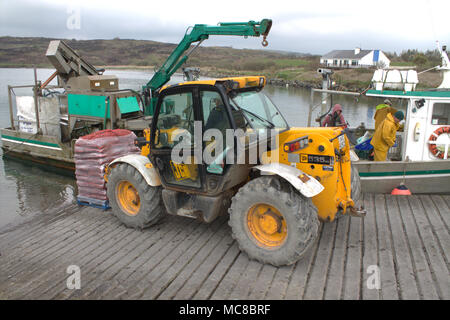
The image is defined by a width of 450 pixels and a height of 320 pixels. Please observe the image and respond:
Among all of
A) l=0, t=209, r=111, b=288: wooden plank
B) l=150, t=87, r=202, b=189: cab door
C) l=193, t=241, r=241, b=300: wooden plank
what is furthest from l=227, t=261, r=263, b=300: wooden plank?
l=0, t=209, r=111, b=288: wooden plank

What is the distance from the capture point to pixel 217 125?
429 centimetres

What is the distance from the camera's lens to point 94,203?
6176 millimetres

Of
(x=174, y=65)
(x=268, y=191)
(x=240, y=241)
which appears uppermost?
(x=174, y=65)

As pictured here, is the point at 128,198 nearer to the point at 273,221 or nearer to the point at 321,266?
the point at 273,221

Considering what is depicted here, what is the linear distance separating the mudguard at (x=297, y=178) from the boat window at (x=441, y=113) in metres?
6.13

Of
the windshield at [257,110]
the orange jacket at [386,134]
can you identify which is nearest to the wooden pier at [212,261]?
the windshield at [257,110]

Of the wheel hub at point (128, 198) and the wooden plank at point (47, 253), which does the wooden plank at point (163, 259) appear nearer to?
the wheel hub at point (128, 198)

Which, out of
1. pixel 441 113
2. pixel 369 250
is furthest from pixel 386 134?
pixel 369 250

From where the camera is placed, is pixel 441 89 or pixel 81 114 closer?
pixel 441 89

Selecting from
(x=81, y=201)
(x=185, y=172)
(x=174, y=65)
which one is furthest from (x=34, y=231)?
(x=174, y=65)

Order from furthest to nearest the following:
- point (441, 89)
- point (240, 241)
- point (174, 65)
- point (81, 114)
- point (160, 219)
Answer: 1. point (81, 114)
2. point (174, 65)
3. point (441, 89)
4. point (160, 219)
5. point (240, 241)

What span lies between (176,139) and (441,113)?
7.17m

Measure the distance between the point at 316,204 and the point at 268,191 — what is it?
0.80 meters
